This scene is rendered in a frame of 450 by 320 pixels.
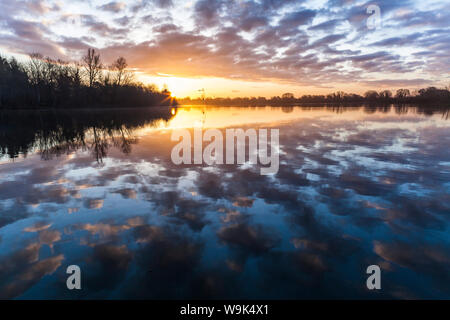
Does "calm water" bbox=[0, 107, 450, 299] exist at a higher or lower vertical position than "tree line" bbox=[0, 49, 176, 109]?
lower

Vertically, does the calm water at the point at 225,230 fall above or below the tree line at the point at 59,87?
below

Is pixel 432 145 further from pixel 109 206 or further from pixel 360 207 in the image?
pixel 109 206

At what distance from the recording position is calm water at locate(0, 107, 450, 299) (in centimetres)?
400

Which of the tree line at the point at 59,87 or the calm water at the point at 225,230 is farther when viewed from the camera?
the tree line at the point at 59,87

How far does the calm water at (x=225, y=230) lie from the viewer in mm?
3998

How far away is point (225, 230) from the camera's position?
18.7 ft

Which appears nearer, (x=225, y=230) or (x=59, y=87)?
(x=225, y=230)

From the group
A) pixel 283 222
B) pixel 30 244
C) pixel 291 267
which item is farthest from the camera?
pixel 283 222

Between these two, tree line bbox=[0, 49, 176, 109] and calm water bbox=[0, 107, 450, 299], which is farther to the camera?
tree line bbox=[0, 49, 176, 109]

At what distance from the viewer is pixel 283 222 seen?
19.8 ft

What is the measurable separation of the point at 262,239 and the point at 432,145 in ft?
58.3

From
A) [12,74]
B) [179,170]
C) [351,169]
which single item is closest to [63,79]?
[12,74]
